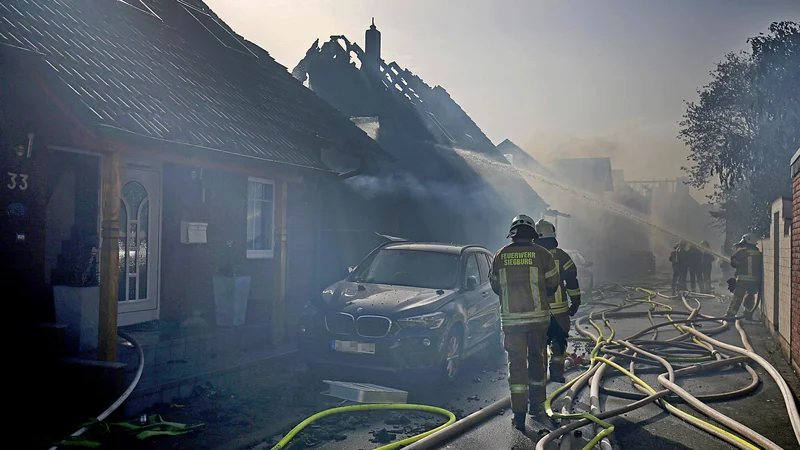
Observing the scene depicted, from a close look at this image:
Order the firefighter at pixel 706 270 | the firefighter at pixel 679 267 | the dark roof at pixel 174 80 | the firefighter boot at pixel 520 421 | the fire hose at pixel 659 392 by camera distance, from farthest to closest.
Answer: the firefighter at pixel 706 270 < the firefighter at pixel 679 267 < the dark roof at pixel 174 80 < the firefighter boot at pixel 520 421 < the fire hose at pixel 659 392

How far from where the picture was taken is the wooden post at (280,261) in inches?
366

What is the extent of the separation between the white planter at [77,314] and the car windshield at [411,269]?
3487 mm

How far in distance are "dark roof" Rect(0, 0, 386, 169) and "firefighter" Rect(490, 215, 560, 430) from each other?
370 centimetres

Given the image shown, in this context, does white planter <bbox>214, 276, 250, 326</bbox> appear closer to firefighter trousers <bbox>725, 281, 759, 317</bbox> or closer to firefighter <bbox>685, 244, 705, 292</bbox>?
firefighter trousers <bbox>725, 281, 759, 317</bbox>

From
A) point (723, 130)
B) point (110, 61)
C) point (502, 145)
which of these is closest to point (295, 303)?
point (110, 61)

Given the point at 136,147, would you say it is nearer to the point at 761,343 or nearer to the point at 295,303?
the point at 295,303

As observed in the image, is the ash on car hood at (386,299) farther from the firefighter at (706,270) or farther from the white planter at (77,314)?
the firefighter at (706,270)

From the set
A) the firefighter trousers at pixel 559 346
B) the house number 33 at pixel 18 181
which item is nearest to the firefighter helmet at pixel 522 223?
the firefighter trousers at pixel 559 346

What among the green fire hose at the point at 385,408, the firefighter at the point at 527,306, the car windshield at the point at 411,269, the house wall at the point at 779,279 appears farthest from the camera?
the house wall at the point at 779,279

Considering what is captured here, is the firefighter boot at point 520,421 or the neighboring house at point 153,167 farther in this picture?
the neighboring house at point 153,167

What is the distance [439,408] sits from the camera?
6.39 metres

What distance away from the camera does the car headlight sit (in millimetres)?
7656

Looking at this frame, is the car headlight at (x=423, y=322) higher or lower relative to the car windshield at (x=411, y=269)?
lower

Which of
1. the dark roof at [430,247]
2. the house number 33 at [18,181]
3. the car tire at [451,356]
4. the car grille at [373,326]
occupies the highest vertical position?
the house number 33 at [18,181]
